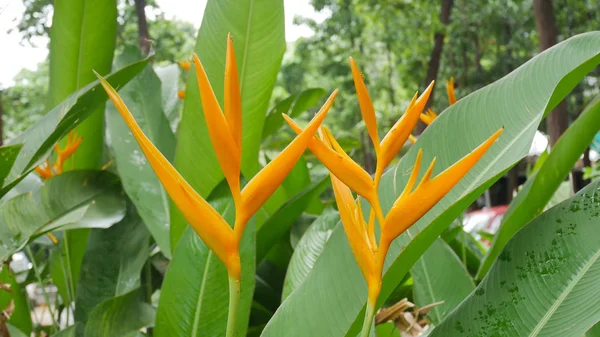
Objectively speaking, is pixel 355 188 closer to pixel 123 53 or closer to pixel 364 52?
pixel 123 53

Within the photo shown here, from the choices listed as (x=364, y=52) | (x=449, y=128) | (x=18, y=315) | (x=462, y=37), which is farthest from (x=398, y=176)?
(x=364, y=52)

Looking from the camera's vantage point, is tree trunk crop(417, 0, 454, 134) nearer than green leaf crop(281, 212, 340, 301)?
No

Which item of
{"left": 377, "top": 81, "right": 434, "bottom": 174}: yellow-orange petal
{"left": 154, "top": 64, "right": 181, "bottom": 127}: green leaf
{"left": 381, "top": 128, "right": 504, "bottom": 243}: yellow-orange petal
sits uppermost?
{"left": 154, "top": 64, "right": 181, "bottom": 127}: green leaf

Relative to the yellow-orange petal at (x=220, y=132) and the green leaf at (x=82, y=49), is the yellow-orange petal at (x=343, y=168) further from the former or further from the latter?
Result: the green leaf at (x=82, y=49)

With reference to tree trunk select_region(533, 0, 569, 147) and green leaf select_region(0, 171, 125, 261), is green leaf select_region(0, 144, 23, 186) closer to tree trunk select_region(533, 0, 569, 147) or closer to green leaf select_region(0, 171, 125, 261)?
green leaf select_region(0, 171, 125, 261)

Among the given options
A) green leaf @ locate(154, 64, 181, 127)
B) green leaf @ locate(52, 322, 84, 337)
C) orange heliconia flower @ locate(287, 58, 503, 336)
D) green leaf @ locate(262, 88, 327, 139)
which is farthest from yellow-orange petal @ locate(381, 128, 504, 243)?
green leaf @ locate(262, 88, 327, 139)

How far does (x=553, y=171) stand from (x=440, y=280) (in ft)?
0.67

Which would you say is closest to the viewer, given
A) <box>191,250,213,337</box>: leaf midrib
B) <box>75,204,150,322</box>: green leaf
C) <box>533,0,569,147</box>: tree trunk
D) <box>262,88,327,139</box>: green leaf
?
<box>191,250,213,337</box>: leaf midrib

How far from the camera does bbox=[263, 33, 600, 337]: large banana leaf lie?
1.71 ft

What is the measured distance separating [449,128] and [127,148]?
0.52m

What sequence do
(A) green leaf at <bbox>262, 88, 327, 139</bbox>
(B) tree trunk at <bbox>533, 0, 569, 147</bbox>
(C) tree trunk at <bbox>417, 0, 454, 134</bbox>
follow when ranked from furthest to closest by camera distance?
(C) tree trunk at <bbox>417, 0, 454, 134</bbox>, (B) tree trunk at <bbox>533, 0, 569, 147</bbox>, (A) green leaf at <bbox>262, 88, 327, 139</bbox>

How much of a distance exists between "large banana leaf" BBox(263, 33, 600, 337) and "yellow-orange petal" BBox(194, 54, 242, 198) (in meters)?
0.18

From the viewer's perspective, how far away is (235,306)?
392 mm

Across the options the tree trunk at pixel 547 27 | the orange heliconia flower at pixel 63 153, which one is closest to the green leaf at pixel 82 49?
the orange heliconia flower at pixel 63 153
